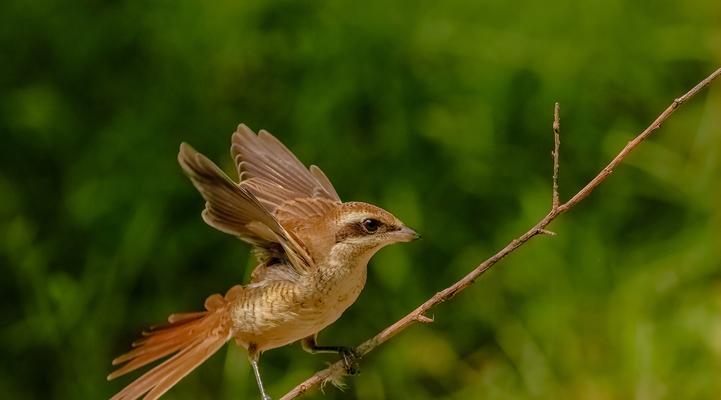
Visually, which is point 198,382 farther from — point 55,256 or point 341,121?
point 341,121

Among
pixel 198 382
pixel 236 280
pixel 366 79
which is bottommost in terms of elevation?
pixel 198 382

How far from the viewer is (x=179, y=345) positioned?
8.73 feet

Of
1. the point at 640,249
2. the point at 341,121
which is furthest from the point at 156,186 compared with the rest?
the point at 640,249

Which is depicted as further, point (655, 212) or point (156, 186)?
point (655, 212)

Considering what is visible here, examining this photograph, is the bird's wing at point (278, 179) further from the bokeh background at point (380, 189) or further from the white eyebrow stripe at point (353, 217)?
the bokeh background at point (380, 189)

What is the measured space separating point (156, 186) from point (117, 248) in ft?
0.80

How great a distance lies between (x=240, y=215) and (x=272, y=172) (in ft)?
1.97

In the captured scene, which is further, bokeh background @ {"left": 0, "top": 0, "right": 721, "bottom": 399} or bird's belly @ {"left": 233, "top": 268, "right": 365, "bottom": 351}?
bokeh background @ {"left": 0, "top": 0, "right": 721, "bottom": 399}

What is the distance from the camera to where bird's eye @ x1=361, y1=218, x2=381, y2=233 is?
235cm

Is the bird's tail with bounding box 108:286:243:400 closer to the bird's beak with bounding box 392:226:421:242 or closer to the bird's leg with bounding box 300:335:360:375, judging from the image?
the bird's leg with bounding box 300:335:360:375

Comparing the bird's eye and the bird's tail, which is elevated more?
the bird's eye

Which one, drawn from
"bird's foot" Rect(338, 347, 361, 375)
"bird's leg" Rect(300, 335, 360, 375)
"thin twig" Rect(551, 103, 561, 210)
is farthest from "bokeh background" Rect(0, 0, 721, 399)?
"thin twig" Rect(551, 103, 561, 210)

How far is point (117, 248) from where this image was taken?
414 cm

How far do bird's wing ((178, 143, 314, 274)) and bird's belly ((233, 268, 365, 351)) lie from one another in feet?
0.21
